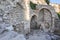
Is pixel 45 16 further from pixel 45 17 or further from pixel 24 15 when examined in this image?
pixel 24 15

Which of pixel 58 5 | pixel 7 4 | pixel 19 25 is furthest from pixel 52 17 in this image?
pixel 7 4

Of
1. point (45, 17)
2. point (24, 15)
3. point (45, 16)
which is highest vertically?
point (24, 15)

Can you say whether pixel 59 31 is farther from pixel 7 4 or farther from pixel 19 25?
pixel 7 4

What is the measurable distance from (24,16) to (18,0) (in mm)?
2112

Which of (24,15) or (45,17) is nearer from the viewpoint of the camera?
(24,15)

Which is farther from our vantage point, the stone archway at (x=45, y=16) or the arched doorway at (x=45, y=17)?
the stone archway at (x=45, y=16)

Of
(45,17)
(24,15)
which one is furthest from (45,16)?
(24,15)

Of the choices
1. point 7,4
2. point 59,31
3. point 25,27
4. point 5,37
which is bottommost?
point 59,31

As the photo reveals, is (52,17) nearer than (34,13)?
No

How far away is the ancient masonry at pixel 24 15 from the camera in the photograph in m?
11.5

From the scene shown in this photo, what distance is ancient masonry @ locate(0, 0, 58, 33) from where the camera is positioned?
11488 mm

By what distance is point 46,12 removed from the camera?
22.3 metres

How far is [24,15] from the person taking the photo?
52.5 ft

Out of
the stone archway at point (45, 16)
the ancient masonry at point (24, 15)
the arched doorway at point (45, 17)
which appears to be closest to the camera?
the ancient masonry at point (24, 15)
